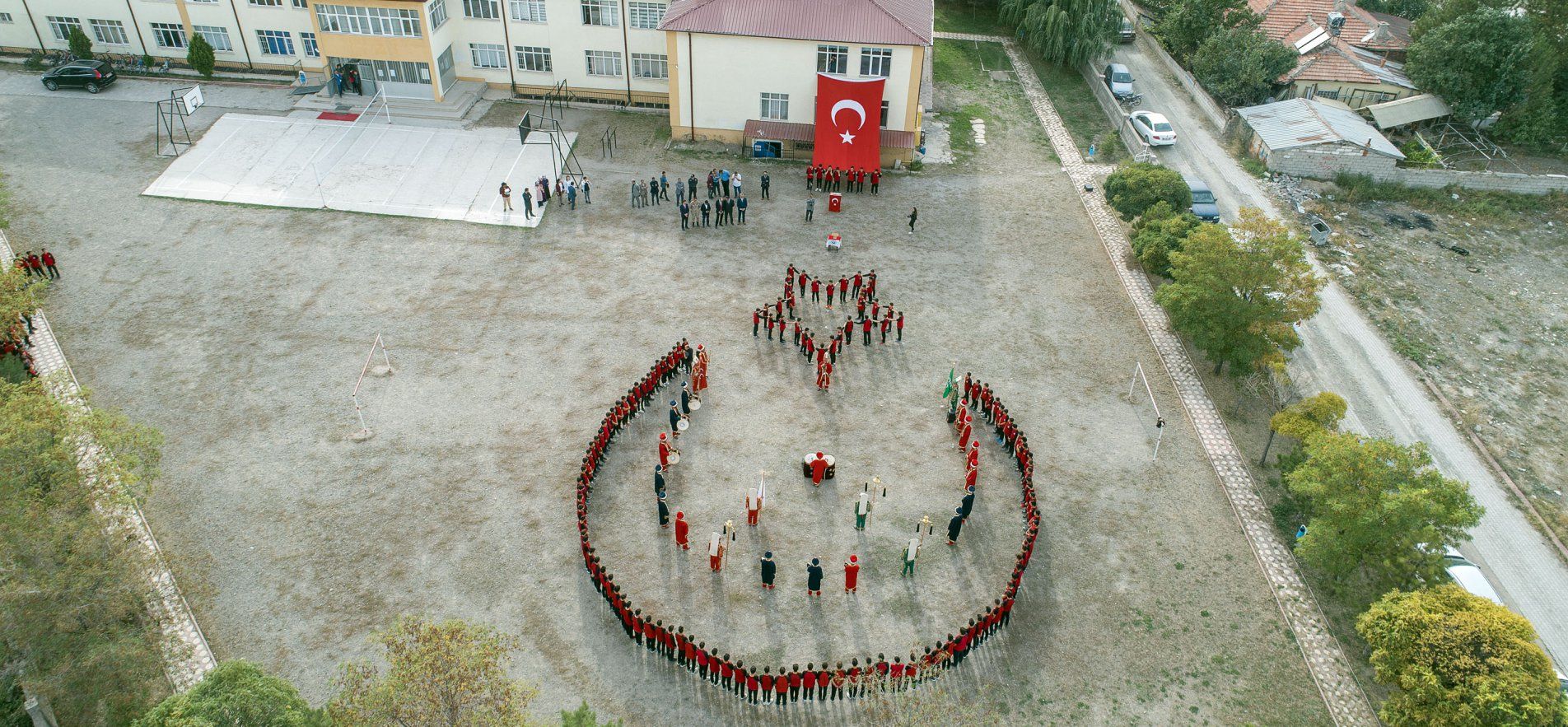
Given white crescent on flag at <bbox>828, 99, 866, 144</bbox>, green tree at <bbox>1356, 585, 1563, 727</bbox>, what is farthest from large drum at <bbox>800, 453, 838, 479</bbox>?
white crescent on flag at <bbox>828, 99, 866, 144</bbox>

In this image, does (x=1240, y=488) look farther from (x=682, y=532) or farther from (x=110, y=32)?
(x=110, y=32)

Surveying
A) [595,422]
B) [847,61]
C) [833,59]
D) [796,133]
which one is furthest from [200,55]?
[595,422]

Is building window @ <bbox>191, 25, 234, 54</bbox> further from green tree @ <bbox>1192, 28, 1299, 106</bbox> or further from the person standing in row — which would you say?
green tree @ <bbox>1192, 28, 1299, 106</bbox>

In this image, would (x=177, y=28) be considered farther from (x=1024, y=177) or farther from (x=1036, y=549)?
(x=1036, y=549)

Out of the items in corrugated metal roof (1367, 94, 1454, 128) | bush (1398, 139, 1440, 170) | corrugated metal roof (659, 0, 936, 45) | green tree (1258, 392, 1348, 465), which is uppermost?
corrugated metal roof (659, 0, 936, 45)

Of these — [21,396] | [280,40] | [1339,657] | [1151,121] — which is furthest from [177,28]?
[1339,657]

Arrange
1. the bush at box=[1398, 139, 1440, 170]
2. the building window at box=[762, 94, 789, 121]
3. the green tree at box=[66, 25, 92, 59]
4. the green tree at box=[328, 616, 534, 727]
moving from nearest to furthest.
A: 1. the green tree at box=[328, 616, 534, 727]
2. the building window at box=[762, 94, 789, 121]
3. the bush at box=[1398, 139, 1440, 170]
4. the green tree at box=[66, 25, 92, 59]
